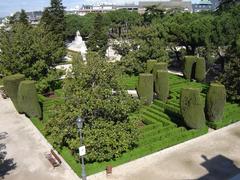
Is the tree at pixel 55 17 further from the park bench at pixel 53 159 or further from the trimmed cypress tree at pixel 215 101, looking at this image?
the park bench at pixel 53 159

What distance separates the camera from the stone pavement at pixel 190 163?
1722cm

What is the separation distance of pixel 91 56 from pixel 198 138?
30.4 feet

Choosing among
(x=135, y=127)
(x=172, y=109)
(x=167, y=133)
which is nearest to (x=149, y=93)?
(x=172, y=109)

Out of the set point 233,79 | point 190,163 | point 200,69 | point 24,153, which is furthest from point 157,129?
point 200,69

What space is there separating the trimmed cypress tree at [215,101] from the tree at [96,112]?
6.88m

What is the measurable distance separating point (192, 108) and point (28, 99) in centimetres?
1299

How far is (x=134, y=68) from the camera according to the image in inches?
1511

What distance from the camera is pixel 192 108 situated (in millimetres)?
21562

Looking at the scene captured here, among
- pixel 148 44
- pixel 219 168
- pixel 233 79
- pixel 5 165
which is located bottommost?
pixel 5 165

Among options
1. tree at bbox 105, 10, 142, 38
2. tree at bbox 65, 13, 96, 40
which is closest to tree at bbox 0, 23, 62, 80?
tree at bbox 65, 13, 96, 40

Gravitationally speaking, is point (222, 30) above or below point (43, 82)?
above

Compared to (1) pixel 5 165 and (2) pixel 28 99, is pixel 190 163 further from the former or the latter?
(2) pixel 28 99

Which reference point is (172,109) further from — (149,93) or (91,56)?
(91,56)

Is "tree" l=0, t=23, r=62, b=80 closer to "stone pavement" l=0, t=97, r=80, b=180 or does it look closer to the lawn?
the lawn
